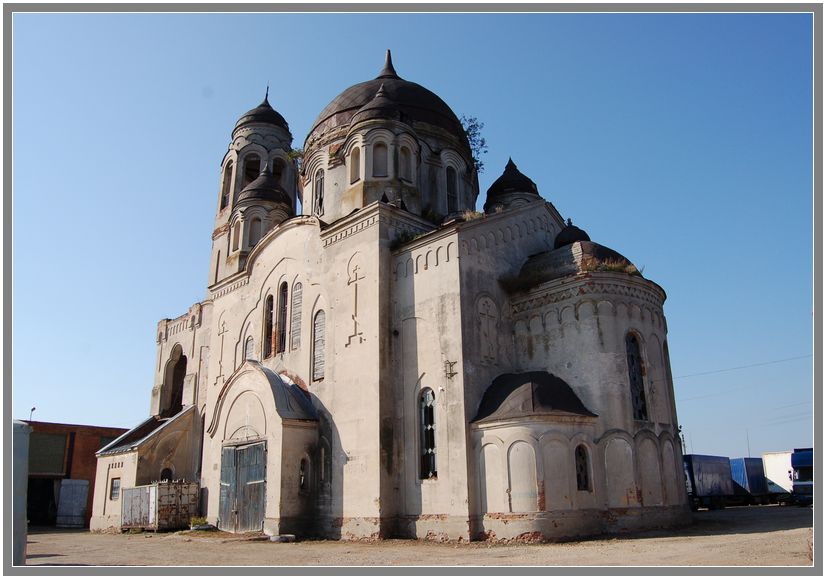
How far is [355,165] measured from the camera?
71.7 feet

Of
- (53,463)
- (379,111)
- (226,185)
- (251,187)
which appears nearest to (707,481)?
(379,111)

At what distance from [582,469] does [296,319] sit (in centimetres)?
1001

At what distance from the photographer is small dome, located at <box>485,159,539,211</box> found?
27.5 meters

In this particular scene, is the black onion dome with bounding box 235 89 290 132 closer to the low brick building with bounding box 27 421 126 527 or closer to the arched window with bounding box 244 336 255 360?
the arched window with bounding box 244 336 255 360

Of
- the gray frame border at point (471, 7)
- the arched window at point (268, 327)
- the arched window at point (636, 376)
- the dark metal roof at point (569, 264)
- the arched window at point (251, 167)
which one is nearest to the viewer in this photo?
the gray frame border at point (471, 7)

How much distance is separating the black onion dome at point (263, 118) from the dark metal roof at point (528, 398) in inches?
748

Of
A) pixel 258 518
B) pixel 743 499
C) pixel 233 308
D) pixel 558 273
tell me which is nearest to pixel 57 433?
pixel 233 308

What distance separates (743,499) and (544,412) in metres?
23.8

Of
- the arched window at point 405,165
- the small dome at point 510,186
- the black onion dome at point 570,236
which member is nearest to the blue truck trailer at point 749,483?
the small dome at point 510,186

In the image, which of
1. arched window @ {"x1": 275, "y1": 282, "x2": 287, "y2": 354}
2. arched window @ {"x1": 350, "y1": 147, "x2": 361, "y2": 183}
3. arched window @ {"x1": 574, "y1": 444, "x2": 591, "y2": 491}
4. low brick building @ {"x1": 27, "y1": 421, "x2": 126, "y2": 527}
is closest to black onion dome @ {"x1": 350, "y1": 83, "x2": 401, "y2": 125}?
arched window @ {"x1": 350, "y1": 147, "x2": 361, "y2": 183}

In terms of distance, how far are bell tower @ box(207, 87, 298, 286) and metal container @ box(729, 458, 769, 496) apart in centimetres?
2583

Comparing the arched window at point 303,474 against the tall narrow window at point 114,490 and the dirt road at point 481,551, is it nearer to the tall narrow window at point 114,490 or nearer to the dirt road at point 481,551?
the dirt road at point 481,551

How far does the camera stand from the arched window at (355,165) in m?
21.7

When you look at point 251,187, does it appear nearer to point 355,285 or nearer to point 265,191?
point 265,191
